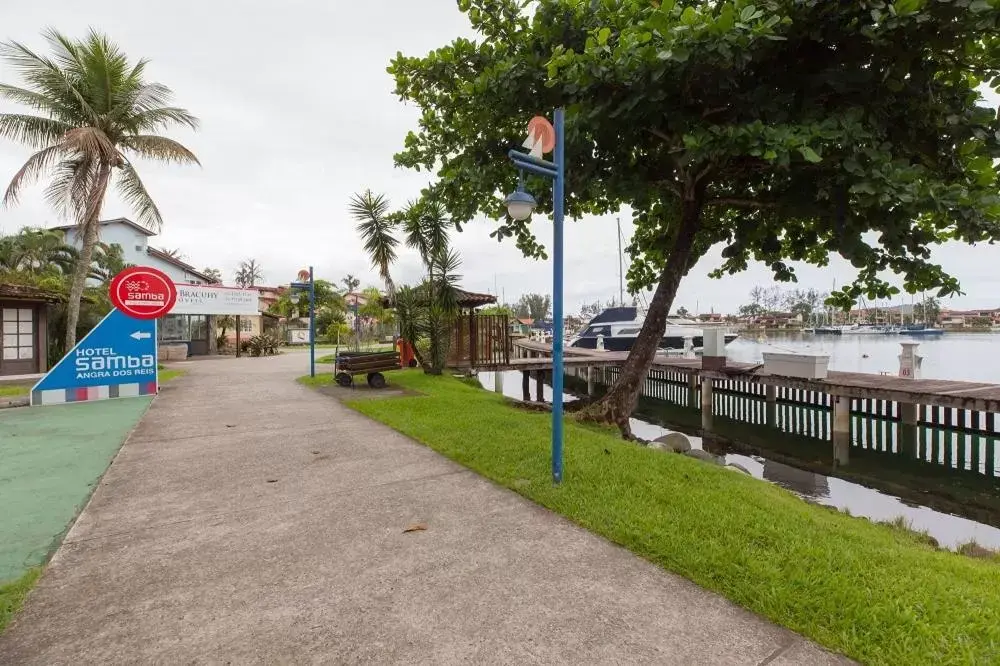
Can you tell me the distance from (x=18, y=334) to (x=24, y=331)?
174 millimetres

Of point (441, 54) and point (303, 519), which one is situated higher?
point (441, 54)

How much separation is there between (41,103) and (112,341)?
6367 millimetres

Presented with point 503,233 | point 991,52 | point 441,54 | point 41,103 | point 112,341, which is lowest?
point 112,341

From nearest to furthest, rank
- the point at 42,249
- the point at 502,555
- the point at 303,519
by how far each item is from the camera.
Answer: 1. the point at 502,555
2. the point at 303,519
3. the point at 42,249

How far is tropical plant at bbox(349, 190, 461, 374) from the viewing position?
13.6 m

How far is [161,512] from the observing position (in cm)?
410

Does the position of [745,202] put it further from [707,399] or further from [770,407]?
[770,407]

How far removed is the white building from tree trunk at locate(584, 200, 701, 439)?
22.8 meters

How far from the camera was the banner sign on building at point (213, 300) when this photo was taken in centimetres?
2153

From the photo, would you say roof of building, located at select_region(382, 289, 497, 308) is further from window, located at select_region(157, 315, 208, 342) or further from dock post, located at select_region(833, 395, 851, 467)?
window, located at select_region(157, 315, 208, 342)

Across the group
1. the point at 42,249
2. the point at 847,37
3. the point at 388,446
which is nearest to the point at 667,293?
the point at 847,37

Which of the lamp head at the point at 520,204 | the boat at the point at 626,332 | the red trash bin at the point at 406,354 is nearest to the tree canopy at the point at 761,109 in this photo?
the lamp head at the point at 520,204

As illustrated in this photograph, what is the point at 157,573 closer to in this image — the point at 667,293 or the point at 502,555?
the point at 502,555

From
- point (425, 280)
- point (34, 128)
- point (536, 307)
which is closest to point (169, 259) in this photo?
point (34, 128)
